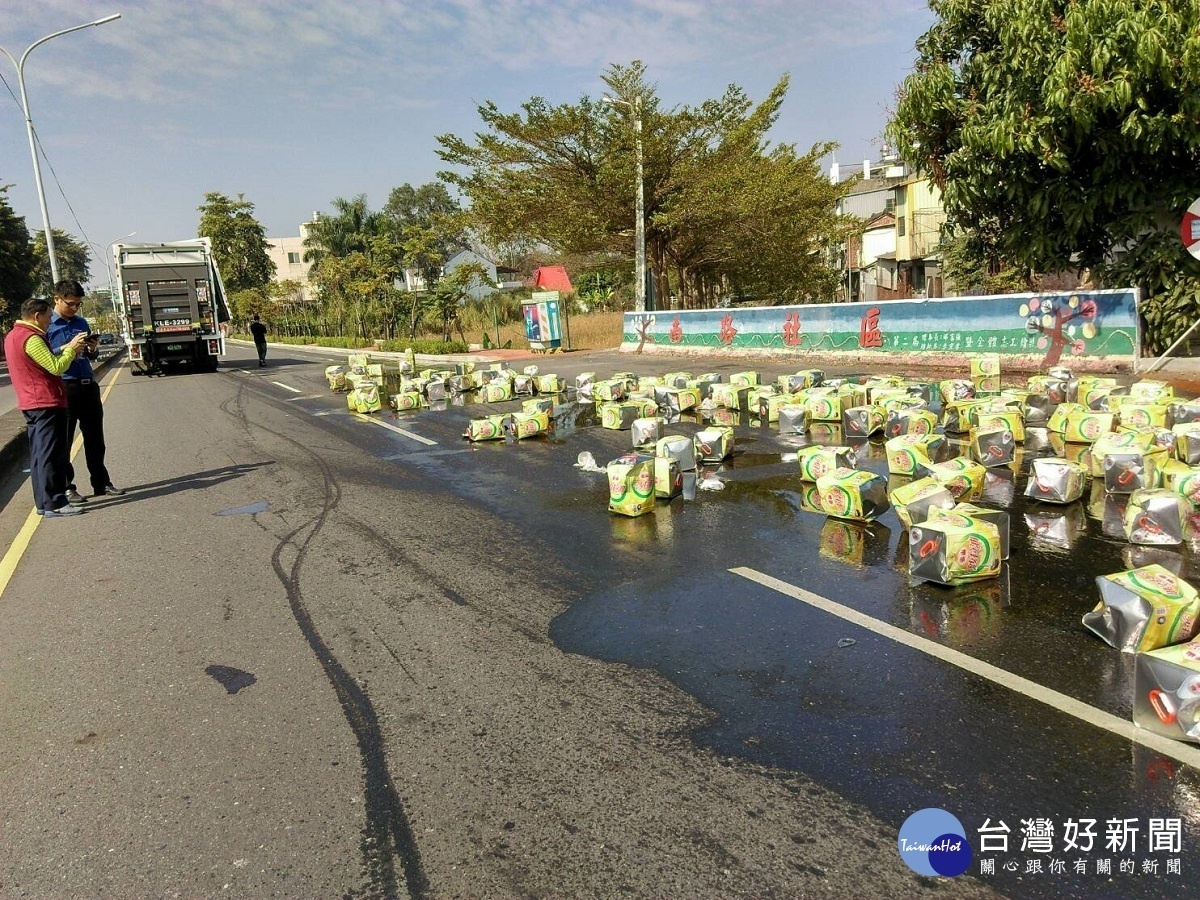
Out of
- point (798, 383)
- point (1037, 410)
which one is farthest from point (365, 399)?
point (1037, 410)

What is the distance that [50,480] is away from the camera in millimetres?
7297

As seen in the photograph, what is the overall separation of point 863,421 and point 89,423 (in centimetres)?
789

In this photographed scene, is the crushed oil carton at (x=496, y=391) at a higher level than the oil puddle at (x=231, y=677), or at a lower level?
higher

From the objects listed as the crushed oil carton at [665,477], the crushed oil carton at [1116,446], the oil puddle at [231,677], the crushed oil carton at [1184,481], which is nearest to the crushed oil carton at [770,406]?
the crushed oil carton at [665,477]

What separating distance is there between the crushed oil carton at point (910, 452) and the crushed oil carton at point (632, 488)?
7.11 feet

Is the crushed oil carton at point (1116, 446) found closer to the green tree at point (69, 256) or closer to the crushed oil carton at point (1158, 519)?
the crushed oil carton at point (1158, 519)

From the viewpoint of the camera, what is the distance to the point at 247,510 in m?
7.15

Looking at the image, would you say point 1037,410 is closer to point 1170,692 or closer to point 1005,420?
point 1005,420

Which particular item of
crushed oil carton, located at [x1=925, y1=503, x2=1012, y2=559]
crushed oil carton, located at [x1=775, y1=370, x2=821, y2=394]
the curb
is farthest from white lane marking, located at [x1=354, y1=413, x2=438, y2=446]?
crushed oil carton, located at [x1=925, y1=503, x2=1012, y2=559]

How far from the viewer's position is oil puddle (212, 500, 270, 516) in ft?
23.1

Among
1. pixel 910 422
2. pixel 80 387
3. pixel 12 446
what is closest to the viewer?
pixel 80 387

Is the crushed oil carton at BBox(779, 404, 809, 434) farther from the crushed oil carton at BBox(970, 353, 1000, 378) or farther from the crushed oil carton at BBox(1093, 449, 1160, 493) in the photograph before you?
the crushed oil carton at BBox(970, 353, 1000, 378)

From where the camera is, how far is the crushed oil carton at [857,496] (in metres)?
5.69

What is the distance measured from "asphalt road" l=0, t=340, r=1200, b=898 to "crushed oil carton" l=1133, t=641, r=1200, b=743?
0.52 ft
